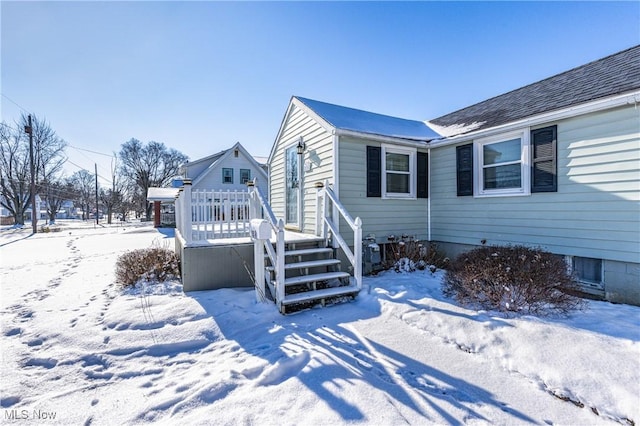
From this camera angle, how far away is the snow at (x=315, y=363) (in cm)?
204

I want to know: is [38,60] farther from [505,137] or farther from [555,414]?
[555,414]

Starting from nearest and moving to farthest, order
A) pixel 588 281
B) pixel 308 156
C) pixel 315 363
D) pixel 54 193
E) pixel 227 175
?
pixel 315 363 → pixel 588 281 → pixel 308 156 → pixel 227 175 → pixel 54 193

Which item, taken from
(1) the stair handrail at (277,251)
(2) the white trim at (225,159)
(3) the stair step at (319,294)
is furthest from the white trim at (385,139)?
(2) the white trim at (225,159)

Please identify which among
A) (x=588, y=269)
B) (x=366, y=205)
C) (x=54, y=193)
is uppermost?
(x=54, y=193)

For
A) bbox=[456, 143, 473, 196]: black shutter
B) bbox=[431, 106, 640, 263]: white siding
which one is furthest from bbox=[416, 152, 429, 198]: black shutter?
bbox=[431, 106, 640, 263]: white siding

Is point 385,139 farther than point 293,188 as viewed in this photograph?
No

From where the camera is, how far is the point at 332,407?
207cm

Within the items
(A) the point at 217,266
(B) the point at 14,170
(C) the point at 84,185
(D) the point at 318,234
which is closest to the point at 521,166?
(D) the point at 318,234

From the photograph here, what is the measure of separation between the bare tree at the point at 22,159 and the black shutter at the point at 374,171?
32.6m

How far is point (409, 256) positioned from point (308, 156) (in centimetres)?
334

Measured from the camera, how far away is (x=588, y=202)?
4.45m

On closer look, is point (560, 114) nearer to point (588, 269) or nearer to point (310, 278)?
point (588, 269)

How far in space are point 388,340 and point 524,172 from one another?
14.2 ft

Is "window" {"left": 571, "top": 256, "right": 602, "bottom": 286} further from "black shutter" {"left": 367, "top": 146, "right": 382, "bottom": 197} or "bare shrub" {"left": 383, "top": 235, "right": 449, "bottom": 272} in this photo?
"black shutter" {"left": 367, "top": 146, "right": 382, "bottom": 197}
